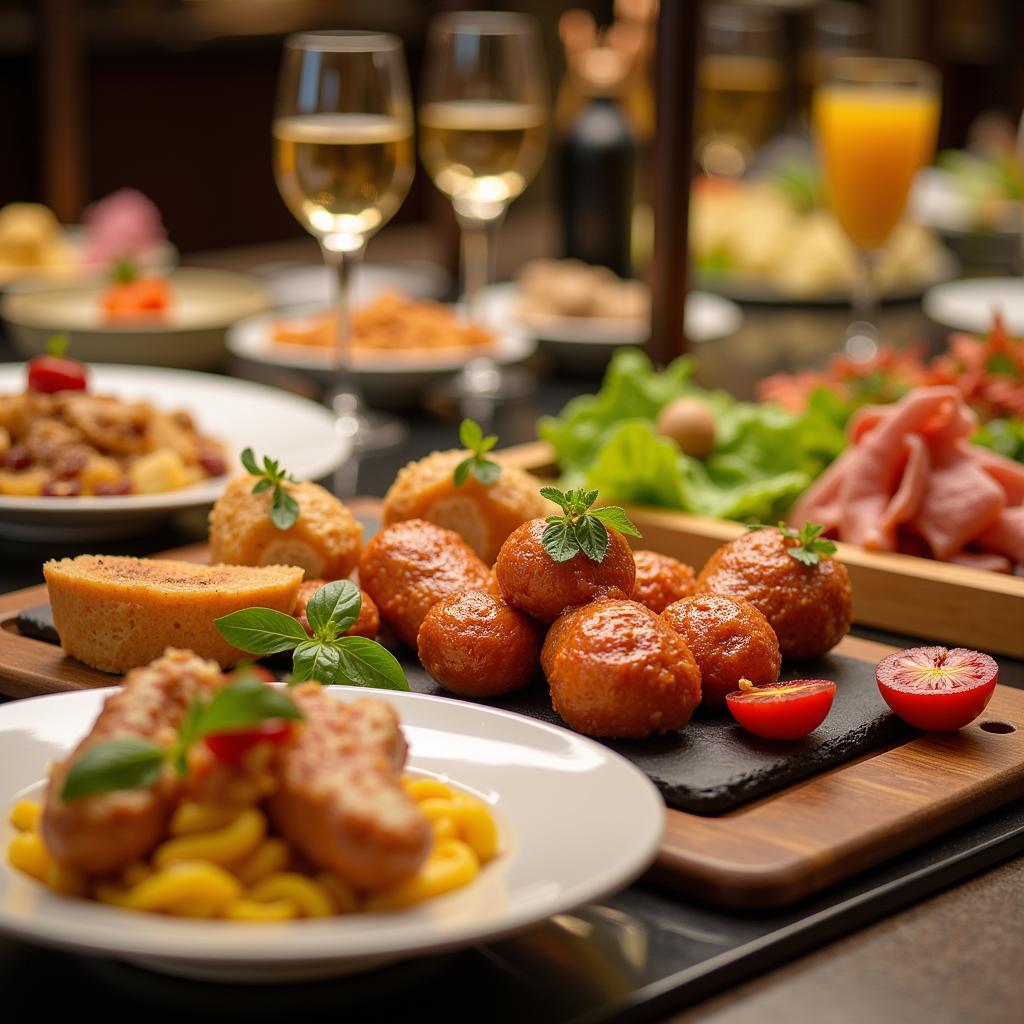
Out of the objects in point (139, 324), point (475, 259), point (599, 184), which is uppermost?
point (599, 184)

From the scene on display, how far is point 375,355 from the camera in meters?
2.73

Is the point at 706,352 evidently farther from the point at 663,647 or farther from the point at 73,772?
the point at 73,772

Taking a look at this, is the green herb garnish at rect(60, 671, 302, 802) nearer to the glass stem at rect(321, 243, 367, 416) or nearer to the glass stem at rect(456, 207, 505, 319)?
the glass stem at rect(321, 243, 367, 416)

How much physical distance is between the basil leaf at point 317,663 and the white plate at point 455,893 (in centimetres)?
11

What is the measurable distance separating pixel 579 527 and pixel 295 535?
0.34m

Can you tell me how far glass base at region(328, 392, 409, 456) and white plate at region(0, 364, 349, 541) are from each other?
17cm

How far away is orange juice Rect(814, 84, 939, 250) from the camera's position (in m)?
3.20

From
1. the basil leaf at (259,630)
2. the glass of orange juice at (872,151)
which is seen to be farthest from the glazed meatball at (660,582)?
the glass of orange juice at (872,151)

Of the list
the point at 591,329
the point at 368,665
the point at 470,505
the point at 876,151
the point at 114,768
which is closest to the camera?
the point at 114,768

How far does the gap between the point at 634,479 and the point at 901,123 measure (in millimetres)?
1571

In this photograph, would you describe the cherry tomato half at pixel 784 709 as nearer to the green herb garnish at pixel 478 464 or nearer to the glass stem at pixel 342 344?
the green herb garnish at pixel 478 464

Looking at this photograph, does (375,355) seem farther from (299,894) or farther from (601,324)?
(299,894)

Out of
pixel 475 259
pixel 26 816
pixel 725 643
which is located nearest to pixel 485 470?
pixel 725 643

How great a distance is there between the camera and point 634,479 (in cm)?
196
